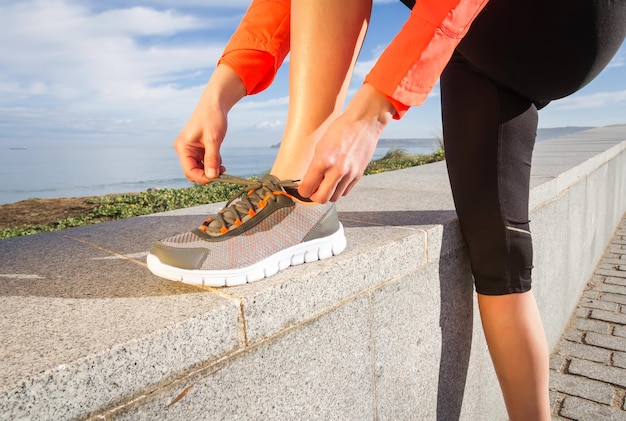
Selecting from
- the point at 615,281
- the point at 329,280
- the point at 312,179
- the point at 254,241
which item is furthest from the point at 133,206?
the point at 615,281

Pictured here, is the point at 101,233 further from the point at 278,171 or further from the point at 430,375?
the point at 430,375

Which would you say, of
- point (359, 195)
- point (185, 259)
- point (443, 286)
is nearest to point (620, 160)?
point (359, 195)

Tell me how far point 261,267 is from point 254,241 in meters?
0.11

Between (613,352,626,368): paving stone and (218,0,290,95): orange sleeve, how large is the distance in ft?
8.10

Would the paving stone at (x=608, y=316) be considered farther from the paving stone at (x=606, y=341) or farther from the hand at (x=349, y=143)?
the hand at (x=349, y=143)

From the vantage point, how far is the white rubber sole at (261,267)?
3.60 ft

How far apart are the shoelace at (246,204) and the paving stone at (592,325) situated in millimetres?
2624

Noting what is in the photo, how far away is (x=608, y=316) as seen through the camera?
10.2ft

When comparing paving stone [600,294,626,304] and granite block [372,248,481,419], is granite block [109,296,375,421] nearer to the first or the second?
granite block [372,248,481,419]

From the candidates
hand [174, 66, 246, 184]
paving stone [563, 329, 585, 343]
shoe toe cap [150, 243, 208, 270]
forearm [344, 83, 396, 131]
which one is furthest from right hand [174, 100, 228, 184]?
paving stone [563, 329, 585, 343]

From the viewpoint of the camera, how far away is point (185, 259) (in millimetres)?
1156

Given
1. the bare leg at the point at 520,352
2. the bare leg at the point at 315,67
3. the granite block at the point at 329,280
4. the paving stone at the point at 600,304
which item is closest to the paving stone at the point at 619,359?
the paving stone at the point at 600,304

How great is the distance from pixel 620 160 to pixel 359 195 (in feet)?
15.4

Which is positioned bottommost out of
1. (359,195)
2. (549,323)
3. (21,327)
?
(549,323)
